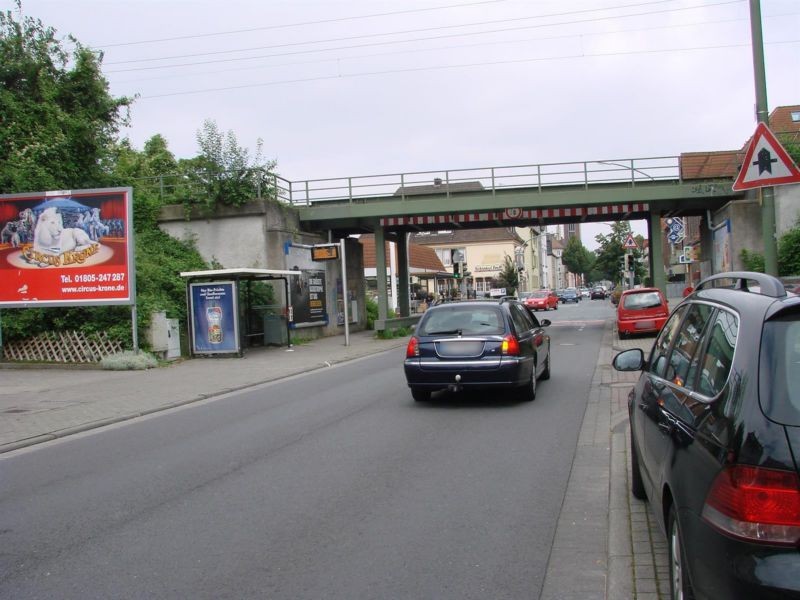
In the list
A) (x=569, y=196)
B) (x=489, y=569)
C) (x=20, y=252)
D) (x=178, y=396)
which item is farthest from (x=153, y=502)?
(x=569, y=196)

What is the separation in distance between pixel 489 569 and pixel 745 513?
2075mm

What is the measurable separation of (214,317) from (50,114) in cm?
866

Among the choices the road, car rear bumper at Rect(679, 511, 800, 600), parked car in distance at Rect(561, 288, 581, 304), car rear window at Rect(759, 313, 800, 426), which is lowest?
the road

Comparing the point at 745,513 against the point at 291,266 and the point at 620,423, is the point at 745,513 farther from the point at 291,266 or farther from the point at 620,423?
the point at 291,266

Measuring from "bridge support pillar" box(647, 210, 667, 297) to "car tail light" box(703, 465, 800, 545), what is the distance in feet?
85.1


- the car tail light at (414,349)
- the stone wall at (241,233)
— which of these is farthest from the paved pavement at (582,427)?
the stone wall at (241,233)

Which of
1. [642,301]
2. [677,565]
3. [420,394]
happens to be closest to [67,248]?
[420,394]

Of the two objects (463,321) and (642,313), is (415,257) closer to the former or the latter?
(642,313)

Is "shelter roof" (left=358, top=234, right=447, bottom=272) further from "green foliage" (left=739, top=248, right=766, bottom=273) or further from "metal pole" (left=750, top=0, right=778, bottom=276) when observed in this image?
"metal pole" (left=750, top=0, right=778, bottom=276)

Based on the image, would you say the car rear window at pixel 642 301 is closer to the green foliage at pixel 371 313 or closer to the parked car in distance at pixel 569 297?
the green foliage at pixel 371 313

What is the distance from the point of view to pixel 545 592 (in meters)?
3.99

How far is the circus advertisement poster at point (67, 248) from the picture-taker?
56.5 ft

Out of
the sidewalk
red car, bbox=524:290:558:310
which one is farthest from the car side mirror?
red car, bbox=524:290:558:310

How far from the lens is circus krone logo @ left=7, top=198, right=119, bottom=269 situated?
56.6 ft
